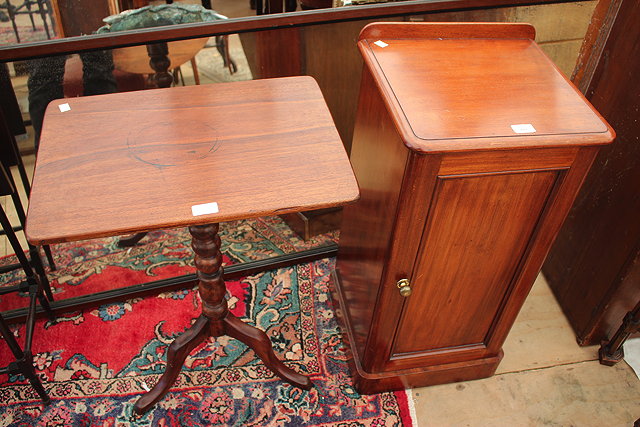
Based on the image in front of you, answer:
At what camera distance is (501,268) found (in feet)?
4.94

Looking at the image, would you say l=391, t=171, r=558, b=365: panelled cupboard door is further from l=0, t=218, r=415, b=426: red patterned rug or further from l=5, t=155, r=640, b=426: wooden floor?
l=0, t=218, r=415, b=426: red patterned rug

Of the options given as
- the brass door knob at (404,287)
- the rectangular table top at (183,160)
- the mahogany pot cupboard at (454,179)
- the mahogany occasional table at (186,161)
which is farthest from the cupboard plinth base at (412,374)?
the rectangular table top at (183,160)

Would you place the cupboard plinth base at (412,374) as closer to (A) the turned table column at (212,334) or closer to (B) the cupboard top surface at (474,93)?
(A) the turned table column at (212,334)

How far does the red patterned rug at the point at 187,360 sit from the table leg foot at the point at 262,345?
2.3 inches

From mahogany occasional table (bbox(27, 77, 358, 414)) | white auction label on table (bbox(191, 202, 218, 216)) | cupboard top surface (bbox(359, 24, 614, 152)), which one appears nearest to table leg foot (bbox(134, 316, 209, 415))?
mahogany occasional table (bbox(27, 77, 358, 414))

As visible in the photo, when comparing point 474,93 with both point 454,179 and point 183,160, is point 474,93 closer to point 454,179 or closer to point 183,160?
point 454,179

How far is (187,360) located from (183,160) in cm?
104

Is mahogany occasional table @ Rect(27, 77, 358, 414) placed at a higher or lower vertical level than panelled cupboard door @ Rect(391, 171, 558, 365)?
higher

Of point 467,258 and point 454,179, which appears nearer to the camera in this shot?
point 454,179

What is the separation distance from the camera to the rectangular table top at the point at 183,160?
1.06 meters

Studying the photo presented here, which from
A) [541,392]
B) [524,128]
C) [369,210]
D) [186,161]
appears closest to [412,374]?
[541,392]

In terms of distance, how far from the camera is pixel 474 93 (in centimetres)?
126

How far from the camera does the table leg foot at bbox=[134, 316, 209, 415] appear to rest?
68.3 inches

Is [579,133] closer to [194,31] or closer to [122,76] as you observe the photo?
[194,31]
